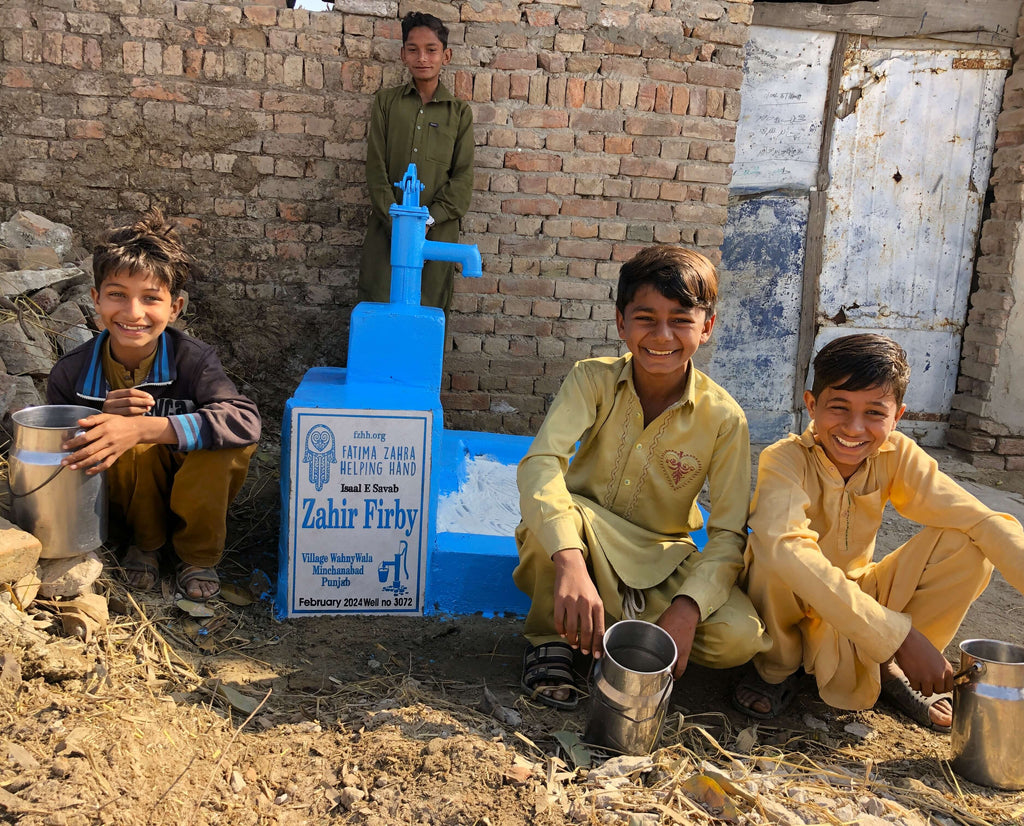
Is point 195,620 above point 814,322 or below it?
below

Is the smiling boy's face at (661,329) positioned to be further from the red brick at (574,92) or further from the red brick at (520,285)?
the red brick at (574,92)

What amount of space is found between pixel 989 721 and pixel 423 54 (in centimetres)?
338

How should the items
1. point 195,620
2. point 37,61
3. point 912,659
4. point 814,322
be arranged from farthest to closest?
1. point 814,322
2. point 37,61
3. point 195,620
4. point 912,659

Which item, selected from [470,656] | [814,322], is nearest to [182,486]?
[470,656]

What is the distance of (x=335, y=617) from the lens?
2711 millimetres

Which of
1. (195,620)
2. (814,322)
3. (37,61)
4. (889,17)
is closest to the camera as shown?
(195,620)

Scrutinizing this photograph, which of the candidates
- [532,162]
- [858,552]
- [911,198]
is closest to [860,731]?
[858,552]

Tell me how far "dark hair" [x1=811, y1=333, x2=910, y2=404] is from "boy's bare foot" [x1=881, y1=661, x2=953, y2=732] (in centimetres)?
81

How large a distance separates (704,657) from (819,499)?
546 millimetres

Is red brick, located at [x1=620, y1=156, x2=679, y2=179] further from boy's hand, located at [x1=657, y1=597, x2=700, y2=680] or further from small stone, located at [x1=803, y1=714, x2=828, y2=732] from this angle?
small stone, located at [x1=803, y1=714, x2=828, y2=732]

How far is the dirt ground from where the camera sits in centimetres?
172

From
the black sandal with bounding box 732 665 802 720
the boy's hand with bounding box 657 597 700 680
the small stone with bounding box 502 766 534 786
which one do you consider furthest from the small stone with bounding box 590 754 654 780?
the black sandal with bounding box 732 665 802 720

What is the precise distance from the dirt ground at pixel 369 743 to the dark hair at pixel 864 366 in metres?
0.93

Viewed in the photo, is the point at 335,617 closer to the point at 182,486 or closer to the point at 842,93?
the point at 182,486
